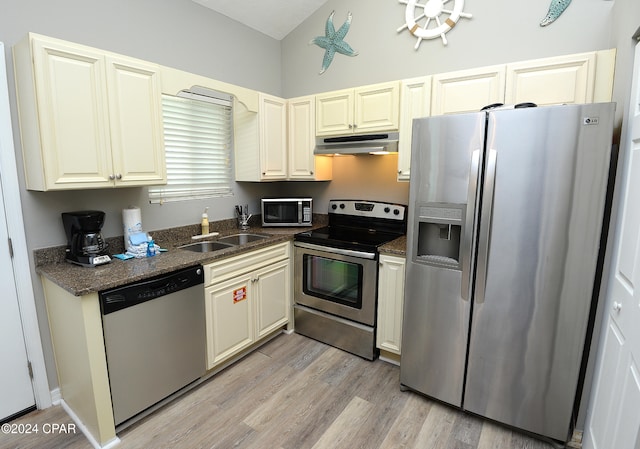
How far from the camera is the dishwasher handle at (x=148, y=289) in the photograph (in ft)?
5.52

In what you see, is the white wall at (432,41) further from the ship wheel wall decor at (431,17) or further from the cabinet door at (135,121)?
the cabinet door at (135,121)

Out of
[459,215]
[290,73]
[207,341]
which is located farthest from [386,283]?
[290,73]

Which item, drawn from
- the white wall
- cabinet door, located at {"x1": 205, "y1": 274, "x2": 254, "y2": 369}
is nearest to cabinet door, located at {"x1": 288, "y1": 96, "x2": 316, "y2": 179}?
the white wall

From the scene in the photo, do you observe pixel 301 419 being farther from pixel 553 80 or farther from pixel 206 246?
pixel 553 80

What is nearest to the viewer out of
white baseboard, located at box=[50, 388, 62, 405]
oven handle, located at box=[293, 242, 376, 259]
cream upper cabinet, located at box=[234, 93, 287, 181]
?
white baseboard, located at box=[50, 388, 62, 405]

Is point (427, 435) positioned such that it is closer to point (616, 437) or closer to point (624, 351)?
point (616, 437)

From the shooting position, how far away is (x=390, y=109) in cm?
260

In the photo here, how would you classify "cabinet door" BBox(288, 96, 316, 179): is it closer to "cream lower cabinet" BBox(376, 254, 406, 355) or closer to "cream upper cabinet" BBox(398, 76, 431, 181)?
"cream upper cabinet" BBox(398, 76, 431, 181)

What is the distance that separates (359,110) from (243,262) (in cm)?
161

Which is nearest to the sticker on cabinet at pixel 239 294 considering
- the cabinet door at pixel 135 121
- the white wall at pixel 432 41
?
the cabinet door at pixel 135 121

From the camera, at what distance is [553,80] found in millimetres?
2016

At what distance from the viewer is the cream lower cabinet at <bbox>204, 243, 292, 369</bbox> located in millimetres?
2277

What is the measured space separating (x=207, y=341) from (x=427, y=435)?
1.53m

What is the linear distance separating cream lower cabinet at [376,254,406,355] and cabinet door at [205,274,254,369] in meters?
1.04
